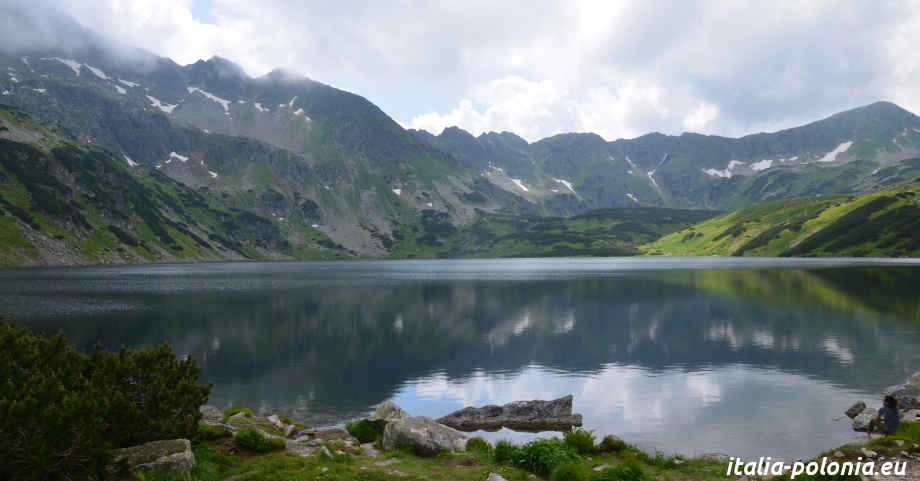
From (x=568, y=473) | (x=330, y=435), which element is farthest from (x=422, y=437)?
(x=568, y=473)

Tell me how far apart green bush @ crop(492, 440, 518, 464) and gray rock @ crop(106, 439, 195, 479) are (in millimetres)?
11602

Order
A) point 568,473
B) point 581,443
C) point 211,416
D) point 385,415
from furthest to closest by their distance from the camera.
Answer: point 385,415 < point 211,416 < point 581,443 < point 568,473

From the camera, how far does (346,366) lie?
53.9 meters

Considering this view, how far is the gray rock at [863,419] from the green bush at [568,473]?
23.7m

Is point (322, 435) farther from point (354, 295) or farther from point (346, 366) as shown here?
point (354, 295)

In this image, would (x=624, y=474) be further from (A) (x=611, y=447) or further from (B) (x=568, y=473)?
(A) (x=611, y=447)

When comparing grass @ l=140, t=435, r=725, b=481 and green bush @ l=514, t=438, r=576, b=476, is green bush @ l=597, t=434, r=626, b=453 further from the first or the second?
green bush @ l=514, t=438, r=576, b=476

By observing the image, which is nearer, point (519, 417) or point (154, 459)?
point (154, 459)

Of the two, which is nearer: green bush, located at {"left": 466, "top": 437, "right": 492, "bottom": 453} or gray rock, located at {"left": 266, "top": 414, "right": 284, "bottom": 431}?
green bush, located at {"left": 466, "top": 437, "right": 492, "bottom": 453}

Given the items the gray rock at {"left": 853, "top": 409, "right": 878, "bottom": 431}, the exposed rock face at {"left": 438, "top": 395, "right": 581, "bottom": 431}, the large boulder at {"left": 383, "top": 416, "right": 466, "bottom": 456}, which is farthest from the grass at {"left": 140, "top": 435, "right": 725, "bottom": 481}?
the gray rock at {"left": 853, "top": 409, "right": 878, "bottom": 431}

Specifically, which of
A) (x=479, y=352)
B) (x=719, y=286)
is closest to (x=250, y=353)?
(x=479, y=352)

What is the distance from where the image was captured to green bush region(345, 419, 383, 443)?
2745 cm

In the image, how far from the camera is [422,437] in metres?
23.2

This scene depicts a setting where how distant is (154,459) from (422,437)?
1075 centimetres
